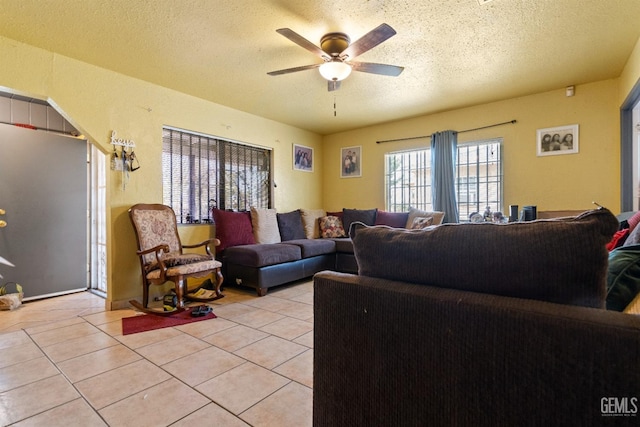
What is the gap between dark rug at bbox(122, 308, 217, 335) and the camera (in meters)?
2.53

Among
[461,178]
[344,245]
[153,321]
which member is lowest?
[153,321]

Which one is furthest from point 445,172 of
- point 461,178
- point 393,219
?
point 393,219

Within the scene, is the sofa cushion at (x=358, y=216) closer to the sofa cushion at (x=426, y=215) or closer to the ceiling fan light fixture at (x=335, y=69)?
the sofa cushion at (x=426, y=215)

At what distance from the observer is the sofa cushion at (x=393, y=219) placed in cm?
461

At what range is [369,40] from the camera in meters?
2.18

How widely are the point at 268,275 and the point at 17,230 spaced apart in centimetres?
281

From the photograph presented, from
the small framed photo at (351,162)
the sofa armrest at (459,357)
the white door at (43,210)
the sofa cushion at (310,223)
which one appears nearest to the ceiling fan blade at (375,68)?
the sofa armrest at (459,357)

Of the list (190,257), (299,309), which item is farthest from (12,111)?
(299,309)

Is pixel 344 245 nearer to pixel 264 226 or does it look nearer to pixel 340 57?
pixel 264 226

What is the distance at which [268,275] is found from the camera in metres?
3.56

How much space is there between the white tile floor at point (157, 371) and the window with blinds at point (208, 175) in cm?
150

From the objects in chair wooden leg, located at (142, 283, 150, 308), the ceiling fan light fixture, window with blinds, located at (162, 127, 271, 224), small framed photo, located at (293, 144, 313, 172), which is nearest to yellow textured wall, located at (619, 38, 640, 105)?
the ceiling fan light fixture

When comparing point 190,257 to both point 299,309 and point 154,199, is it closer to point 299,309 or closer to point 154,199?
point 154,199

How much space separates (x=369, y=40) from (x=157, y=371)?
2.62m
